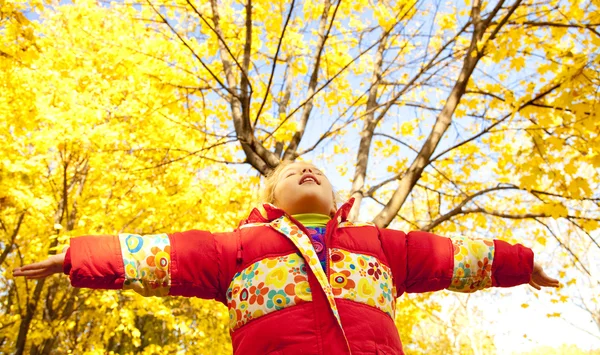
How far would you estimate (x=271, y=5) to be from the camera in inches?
170

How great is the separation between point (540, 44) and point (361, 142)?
1547mm

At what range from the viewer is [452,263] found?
1.65 meters

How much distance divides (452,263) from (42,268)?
4.48 feet

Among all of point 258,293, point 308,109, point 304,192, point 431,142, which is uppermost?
point 308,109

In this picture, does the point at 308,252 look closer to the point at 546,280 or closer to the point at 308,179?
the point at 308,179

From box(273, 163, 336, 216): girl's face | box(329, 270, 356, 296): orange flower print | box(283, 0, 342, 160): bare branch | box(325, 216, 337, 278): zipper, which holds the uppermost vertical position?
box(283, 0, 342, 160): bare branch

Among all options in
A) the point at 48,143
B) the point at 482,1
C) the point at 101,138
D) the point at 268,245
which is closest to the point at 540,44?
the point at 482,1

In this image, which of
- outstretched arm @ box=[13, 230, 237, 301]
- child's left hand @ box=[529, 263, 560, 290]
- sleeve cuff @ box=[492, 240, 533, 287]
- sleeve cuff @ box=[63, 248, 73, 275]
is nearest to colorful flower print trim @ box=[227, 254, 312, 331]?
outstretched arm @ box=[13, 230, 237, 301]

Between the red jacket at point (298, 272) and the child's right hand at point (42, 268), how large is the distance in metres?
0.04

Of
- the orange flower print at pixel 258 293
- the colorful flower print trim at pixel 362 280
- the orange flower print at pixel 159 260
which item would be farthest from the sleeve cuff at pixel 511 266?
the orange flower print at pixel 159 260

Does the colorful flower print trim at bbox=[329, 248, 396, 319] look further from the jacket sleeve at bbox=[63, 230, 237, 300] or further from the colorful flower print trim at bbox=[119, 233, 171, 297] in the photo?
the colorful flower print trim at bbox=[119, 233, 171, 297]

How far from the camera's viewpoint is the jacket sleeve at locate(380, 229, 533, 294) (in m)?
1.66

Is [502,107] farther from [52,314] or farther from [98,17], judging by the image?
[52,314]

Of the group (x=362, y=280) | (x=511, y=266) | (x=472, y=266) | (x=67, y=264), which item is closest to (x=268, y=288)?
(x=362, y=280)
